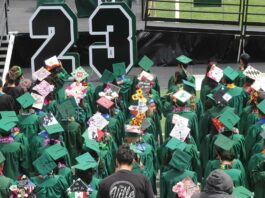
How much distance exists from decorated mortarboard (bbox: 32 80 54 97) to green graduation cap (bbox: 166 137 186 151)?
293cm

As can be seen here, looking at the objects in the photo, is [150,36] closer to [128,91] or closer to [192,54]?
[192,54]

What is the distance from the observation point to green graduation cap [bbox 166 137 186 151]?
9.60 meters

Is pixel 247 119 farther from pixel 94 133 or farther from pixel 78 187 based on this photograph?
pixel 78 187

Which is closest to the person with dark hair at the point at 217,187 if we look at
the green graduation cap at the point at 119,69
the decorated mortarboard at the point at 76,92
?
the decorated mortarboard at the point at 76,92

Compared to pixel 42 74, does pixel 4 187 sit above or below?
below

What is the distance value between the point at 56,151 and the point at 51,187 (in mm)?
542

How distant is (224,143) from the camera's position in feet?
30.2

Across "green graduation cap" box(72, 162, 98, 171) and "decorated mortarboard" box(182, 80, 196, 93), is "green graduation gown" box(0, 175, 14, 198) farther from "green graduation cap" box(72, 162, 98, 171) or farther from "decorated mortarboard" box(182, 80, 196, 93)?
"decorated mortarboard" box(182, 80, 196, 93)

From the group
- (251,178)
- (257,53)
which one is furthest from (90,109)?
(257,53)

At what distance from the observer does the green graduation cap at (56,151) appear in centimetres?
930

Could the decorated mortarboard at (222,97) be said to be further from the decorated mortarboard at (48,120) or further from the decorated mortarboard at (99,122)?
the decorated mortarboard at (48,120)

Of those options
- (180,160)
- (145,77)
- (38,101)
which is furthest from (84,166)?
(145,77)

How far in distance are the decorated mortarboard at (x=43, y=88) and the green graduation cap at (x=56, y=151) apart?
253cm

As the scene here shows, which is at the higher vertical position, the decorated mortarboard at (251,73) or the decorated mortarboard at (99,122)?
the decorated mortarboard at (251,73)
